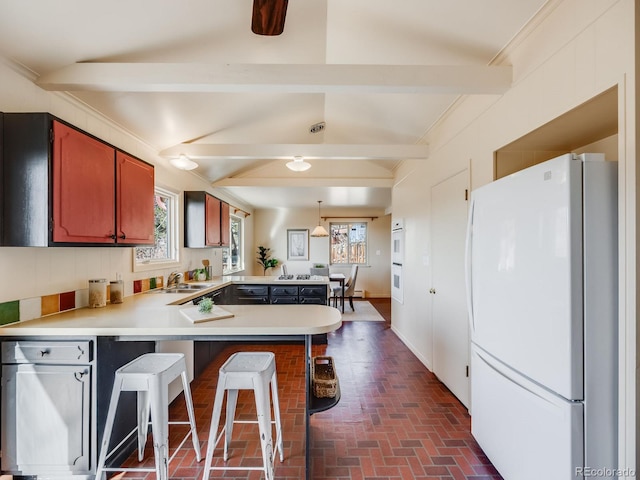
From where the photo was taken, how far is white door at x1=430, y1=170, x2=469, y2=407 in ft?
8.18

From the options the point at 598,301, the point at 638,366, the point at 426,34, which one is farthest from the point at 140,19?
the point at 638,366

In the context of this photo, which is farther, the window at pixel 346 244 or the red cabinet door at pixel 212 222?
the window at pixel 346 244

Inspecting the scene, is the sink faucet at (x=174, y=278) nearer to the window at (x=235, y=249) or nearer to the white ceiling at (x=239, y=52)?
the white ceiling at (x=239, y=52)

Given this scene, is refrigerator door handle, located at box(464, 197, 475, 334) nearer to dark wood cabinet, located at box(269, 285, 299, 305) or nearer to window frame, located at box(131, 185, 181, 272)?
dark wood cabinet, located at box(269, 285, 299, 305)

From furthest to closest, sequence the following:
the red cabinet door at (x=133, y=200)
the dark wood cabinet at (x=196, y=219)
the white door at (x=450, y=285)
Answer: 1. the dark wood cabinet at (x=196, y=219)
2. the white door at (x=450, y=285)
3. the red cabinet door at (x=133, y=200)

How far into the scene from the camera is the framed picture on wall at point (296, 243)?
8.38 meters

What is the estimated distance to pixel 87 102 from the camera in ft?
7.12

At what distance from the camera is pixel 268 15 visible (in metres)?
1.43

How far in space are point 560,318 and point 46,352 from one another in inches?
101

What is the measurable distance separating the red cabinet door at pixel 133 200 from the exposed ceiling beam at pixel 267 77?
542 mm

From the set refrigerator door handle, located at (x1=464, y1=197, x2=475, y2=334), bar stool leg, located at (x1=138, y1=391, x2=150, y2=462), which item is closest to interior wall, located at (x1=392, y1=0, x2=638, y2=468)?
refrigerator door handle, located at (x1=464, y1=197, x2=475, y2=334)

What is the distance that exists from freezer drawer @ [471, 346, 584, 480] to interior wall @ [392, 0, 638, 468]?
19cm

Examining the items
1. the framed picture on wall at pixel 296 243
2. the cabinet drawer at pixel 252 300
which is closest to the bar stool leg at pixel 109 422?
the cabinet drawer at pixel 252 300

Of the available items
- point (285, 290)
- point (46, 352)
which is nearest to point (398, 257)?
point (285, 290)
